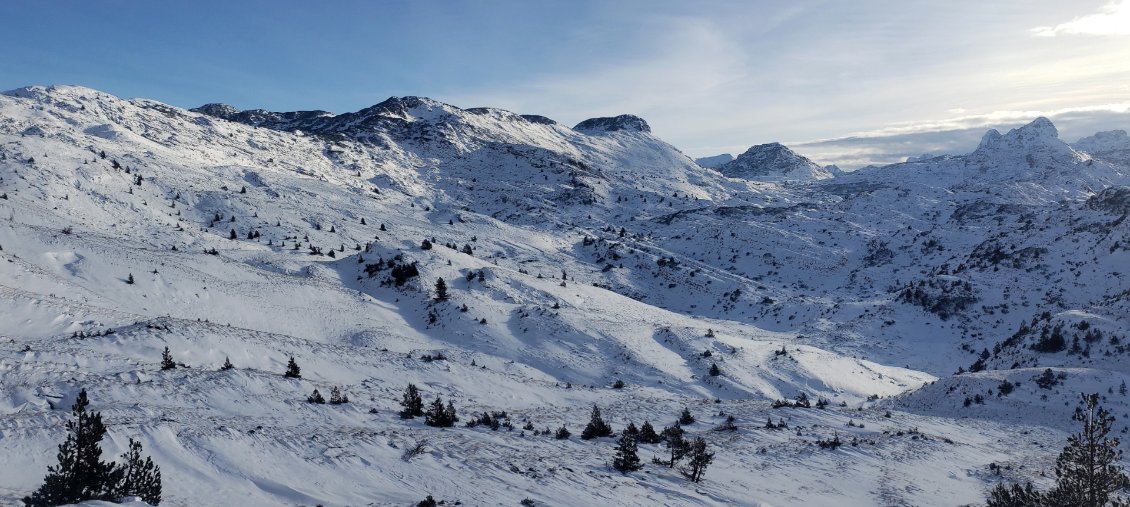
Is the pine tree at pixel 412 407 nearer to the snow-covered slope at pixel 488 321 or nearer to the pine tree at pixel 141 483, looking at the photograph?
the snow-covered slope at pixel 488 321

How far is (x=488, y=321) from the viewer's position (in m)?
38.4

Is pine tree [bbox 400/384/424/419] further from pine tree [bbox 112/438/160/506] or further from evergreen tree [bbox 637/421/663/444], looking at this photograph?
pine tree [bbox 112/438/160/506]

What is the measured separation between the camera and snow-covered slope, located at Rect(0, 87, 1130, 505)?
14367 millimetres

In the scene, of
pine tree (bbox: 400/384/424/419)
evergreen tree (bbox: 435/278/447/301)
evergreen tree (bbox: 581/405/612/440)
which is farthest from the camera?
evergreen tree (bbox: 435/278/447/301)

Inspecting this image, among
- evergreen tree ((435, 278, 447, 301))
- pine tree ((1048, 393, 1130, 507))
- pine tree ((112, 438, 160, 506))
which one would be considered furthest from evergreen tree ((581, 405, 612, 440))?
→ evergreen tree ((435, 278, 447, 301))

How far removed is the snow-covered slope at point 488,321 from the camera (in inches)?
566

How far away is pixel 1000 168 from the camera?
14325 cm

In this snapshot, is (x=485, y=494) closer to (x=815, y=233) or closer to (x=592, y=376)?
(x=592, y=376)

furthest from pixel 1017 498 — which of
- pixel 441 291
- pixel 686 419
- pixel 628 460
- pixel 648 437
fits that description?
pixel 441 291

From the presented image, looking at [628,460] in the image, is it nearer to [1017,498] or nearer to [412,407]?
[412,407]

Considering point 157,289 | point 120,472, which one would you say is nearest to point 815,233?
point 157,289

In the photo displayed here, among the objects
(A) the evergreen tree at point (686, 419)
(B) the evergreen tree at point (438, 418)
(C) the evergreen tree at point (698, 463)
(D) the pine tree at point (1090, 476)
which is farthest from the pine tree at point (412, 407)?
(D) the pine tree at point (1090, 476)

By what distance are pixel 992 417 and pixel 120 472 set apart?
A: 104 feet

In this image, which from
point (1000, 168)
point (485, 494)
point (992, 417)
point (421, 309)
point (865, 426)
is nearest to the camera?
point (485, 494)
